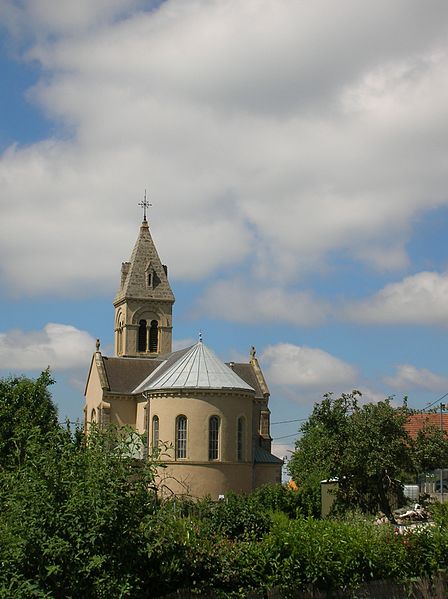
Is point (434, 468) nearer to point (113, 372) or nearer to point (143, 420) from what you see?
point (143, 420)

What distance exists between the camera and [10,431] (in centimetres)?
4841

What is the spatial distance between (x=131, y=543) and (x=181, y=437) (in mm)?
37507

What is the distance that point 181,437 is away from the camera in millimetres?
50906

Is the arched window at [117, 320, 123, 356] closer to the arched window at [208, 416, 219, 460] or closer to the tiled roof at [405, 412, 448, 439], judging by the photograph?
the arched window at [208, 416, 219, 460]

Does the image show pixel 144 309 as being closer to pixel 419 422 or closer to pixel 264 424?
pixel 264 424

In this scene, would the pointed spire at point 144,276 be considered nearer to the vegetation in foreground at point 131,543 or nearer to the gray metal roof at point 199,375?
the gray metal roof at point 199,375

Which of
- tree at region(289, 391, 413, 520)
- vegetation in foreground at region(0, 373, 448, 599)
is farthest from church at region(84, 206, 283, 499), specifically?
vegetation in foreground at region(0, 373, 448, 599)

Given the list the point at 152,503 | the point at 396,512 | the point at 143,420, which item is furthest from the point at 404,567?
the point at 143,420

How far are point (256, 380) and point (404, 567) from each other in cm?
4685

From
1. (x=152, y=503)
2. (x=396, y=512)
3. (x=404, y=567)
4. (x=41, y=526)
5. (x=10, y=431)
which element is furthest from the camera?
(x=10, y=431)

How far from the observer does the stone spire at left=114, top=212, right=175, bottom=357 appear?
6894 cm

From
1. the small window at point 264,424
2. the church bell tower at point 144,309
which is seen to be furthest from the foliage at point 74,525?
the church bell tower at point 144,309

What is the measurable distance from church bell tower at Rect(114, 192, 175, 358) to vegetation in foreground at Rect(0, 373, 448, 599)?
51775 millimetres

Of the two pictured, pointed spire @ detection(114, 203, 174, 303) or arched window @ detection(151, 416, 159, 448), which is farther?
pointed spire @ detection(114, 203, 174, 303)
